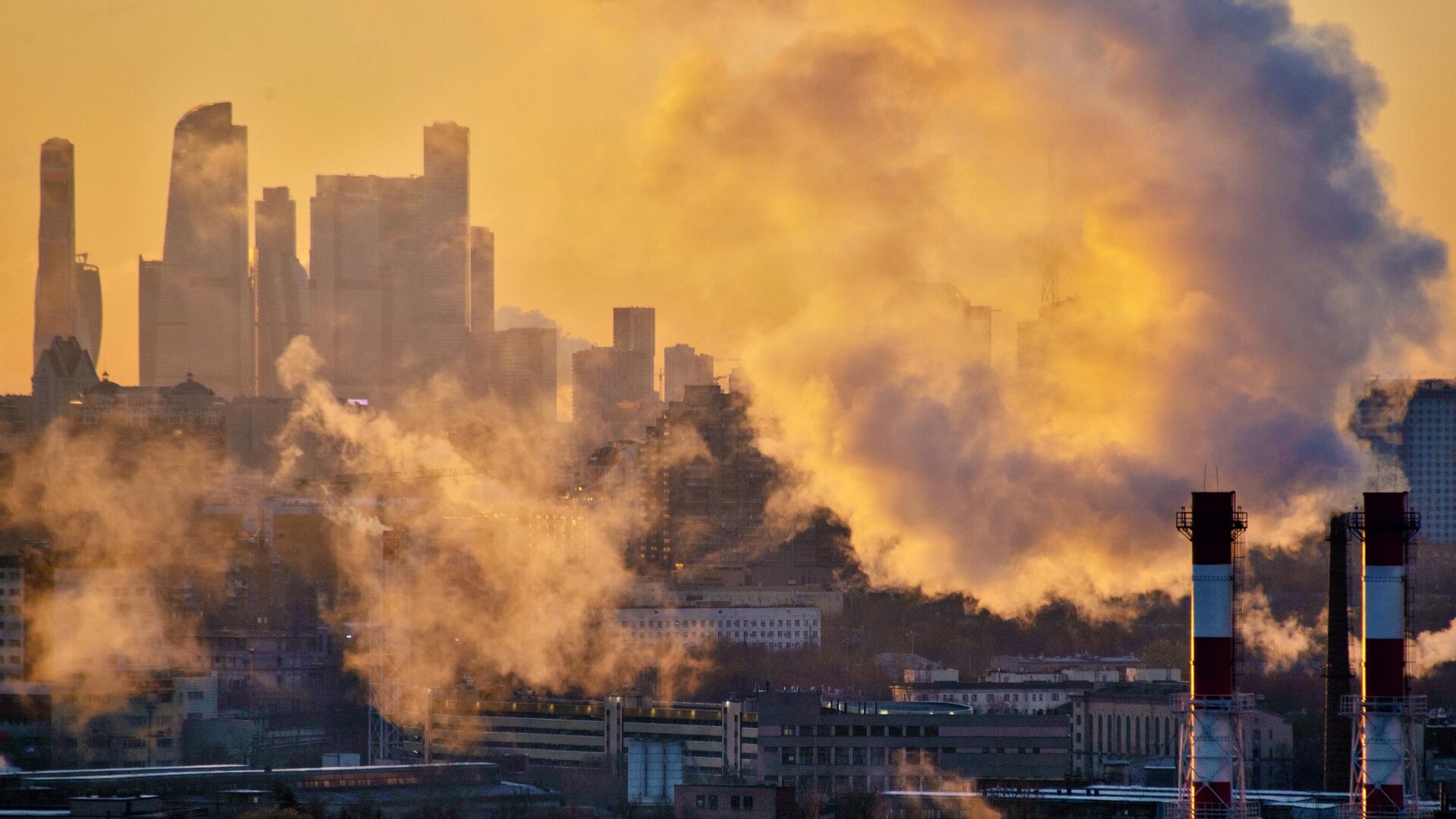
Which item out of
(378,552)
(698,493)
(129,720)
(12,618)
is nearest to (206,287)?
(698,493)

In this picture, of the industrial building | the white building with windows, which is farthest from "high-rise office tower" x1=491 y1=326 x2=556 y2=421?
the industrial building

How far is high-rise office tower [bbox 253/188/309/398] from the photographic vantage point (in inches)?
6885

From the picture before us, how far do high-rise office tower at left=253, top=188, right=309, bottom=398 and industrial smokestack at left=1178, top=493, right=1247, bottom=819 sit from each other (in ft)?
416

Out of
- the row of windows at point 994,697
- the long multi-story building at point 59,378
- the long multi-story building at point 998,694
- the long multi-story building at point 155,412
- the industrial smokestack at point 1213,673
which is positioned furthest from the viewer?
the long multi-story building at point 59,378

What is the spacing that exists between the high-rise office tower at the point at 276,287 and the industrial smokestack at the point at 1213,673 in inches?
4987

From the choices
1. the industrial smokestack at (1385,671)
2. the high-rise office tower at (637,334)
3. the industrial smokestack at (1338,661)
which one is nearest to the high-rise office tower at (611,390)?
the high-rise office tower at (637,334)

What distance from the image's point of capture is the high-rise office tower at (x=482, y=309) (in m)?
158

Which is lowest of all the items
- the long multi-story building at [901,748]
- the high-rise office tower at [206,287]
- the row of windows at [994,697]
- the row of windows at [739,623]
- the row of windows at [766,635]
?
the long multi-story building at [901,748]

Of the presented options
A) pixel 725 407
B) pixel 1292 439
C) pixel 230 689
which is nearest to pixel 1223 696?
pixel 1292 439

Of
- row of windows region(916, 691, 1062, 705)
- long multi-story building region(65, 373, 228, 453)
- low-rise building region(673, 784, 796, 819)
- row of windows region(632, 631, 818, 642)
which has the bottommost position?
low-rise building region(673, 784, 796, 819)

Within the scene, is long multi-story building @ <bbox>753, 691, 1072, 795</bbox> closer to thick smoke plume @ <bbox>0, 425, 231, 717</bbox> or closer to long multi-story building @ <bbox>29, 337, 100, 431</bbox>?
thick smoke plume @ <bbox>0, 425, 231, 717</bbox>

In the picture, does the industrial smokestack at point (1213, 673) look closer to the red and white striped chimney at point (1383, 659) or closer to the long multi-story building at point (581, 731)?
the red and white striped chimney at point (1383, 659)

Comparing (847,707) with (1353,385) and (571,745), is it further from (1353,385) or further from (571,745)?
(1353,385)

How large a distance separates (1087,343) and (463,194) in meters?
117
